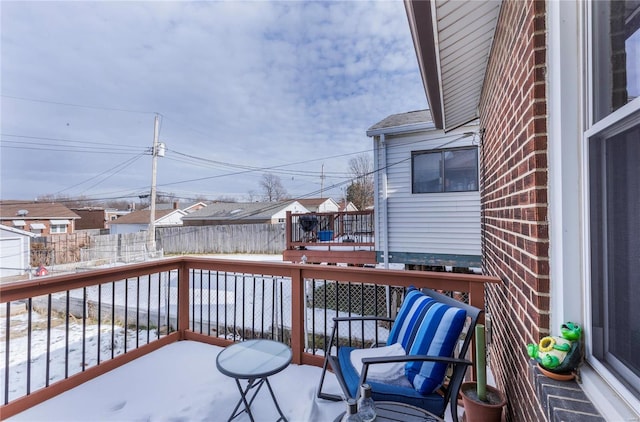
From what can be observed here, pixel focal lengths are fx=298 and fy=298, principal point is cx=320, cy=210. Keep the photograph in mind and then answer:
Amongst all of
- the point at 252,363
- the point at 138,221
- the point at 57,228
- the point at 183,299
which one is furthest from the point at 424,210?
the point at 138,221

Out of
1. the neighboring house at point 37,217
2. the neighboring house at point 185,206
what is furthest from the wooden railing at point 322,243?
the neighboring house at point 185,206

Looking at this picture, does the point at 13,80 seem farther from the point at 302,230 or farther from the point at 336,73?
the point at 336,73

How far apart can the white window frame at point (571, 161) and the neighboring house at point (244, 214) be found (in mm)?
23400

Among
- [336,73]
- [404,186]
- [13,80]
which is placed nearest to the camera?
[13,80]

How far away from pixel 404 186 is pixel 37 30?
670 centimetres

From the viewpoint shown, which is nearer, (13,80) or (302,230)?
(13,80)

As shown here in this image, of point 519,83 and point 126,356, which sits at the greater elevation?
point 519,83

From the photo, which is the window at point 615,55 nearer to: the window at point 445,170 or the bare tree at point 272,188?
the window at point 445,170

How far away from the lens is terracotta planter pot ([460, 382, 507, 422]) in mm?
1569

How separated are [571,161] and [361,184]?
2167 centimetres

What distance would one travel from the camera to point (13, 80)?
6.05 metres

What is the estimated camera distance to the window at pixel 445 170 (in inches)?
234

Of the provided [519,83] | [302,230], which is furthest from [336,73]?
[519,83]

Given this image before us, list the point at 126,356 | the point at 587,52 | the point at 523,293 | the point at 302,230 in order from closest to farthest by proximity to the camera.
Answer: the point at 587,52
the point at 523,293
the point at 126,356
the point at 302,230
